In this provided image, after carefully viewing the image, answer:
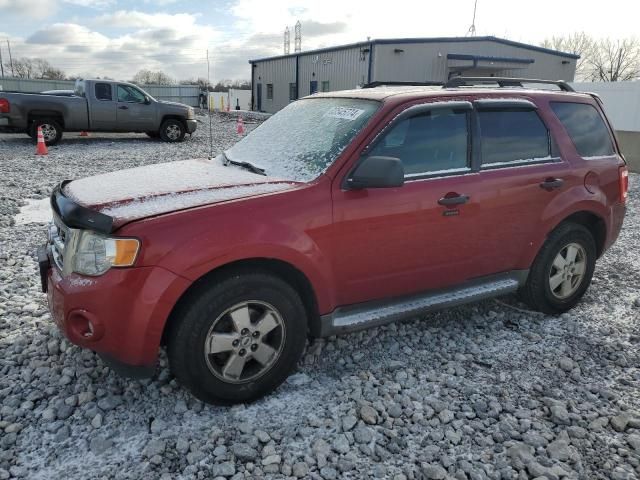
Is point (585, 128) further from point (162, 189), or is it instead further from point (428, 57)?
point (428, 57)

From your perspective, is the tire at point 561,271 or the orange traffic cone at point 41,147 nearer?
the tire at point 561,271

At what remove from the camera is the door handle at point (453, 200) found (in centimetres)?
335

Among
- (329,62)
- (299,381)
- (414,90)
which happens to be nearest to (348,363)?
(299,381)

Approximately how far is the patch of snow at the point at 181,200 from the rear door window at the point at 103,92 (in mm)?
13027

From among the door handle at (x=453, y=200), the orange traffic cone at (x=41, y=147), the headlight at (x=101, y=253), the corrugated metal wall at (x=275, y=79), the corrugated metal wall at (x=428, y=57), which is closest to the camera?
the headlight at (x=101, y=253)

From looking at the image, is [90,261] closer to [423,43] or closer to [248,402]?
[248,402]

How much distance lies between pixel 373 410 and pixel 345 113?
1.96 m

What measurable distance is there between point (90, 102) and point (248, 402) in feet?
43.8

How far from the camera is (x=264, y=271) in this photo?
2859 mm

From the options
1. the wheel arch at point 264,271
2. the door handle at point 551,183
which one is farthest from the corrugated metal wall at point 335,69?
the wheel arch at point 264,271

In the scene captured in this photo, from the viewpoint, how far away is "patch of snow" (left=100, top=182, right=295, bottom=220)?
103 inches

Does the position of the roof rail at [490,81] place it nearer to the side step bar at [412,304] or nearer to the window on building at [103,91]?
the side step bar at [412,304]

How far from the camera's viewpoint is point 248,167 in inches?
139

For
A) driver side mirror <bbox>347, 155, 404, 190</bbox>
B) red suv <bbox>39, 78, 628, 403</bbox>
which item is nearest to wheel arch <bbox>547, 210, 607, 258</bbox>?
red suv <bbox>39, 78, 628, 403</bbox>
